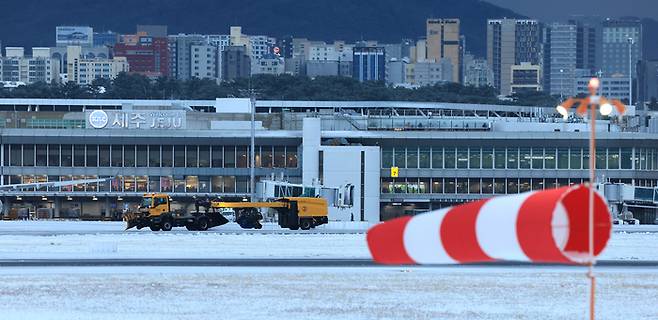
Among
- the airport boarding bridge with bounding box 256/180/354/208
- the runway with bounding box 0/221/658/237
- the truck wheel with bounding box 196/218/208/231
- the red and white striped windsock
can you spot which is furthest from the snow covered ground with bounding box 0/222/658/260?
A: the red and white striped windsock

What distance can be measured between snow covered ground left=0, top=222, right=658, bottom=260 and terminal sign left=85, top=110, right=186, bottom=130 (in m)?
65.7

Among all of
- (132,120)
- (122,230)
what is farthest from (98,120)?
(122,230)

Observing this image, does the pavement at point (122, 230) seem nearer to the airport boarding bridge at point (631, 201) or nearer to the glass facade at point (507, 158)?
the airport boarding bridge at point (631, 201)

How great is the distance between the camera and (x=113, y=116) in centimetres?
15662

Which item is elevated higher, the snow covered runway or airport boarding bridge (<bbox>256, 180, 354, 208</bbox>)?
airport boarding bridge (<bbox>256, 180, 354, 208</bbox>)

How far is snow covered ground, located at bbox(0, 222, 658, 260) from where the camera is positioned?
69.0 meters

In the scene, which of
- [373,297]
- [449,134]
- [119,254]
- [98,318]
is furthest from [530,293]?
[449,134]

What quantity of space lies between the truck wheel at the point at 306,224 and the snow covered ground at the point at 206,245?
918 centimetres

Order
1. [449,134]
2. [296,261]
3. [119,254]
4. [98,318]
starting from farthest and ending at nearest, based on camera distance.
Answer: [449,134] → [119,254] → [296,261] → [98,318]

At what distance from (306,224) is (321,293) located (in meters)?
50.7

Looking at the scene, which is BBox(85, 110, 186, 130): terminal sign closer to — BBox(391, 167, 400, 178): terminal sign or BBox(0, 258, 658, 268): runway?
BBox(391, 167, 400, 178): terminal sign

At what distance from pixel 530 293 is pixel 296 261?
609 inches

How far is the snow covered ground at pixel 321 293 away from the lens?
4484 centimetres

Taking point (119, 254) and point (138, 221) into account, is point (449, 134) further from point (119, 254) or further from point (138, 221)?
point (119, 254)
